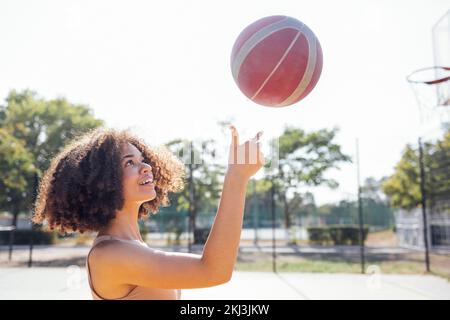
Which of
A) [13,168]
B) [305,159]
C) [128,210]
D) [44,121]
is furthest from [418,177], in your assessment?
[128,210]

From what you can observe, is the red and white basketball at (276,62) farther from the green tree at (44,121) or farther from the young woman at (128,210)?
the green tree at (44,121)

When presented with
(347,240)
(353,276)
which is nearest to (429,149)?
(347,240)

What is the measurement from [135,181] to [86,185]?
0.19m

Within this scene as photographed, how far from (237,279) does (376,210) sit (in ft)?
85.8

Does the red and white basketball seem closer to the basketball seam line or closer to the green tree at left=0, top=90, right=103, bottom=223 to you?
the basketball seam line

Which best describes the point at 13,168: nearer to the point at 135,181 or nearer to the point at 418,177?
the point at 135,181

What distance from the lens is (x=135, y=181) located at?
1.66 meters

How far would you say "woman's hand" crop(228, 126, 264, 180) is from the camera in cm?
133

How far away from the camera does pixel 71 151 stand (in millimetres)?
1772

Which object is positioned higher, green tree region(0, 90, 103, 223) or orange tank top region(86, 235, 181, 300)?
green tree region(0, 90, 103, 223)

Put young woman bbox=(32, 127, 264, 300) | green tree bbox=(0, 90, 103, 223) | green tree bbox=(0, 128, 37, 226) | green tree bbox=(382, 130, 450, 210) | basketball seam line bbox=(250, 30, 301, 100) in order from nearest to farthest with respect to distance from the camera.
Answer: young woman bbox=(32, 127, 264, 300) → basketball seam line bbox=(250, 30, 301, 100) → green tree bbox=(0, 128, 37, 226) → green tree bbox=(382, 130, 450, 210) → green tree bbox=(0, 90, 103, 223)

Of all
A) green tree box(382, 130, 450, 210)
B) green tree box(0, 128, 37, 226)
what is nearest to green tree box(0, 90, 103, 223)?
green tree box(0, 128, 37, 226)

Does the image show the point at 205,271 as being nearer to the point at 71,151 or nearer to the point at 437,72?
the point at 71,151

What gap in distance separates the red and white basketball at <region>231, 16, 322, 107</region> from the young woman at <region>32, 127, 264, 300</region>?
1.92 ft
